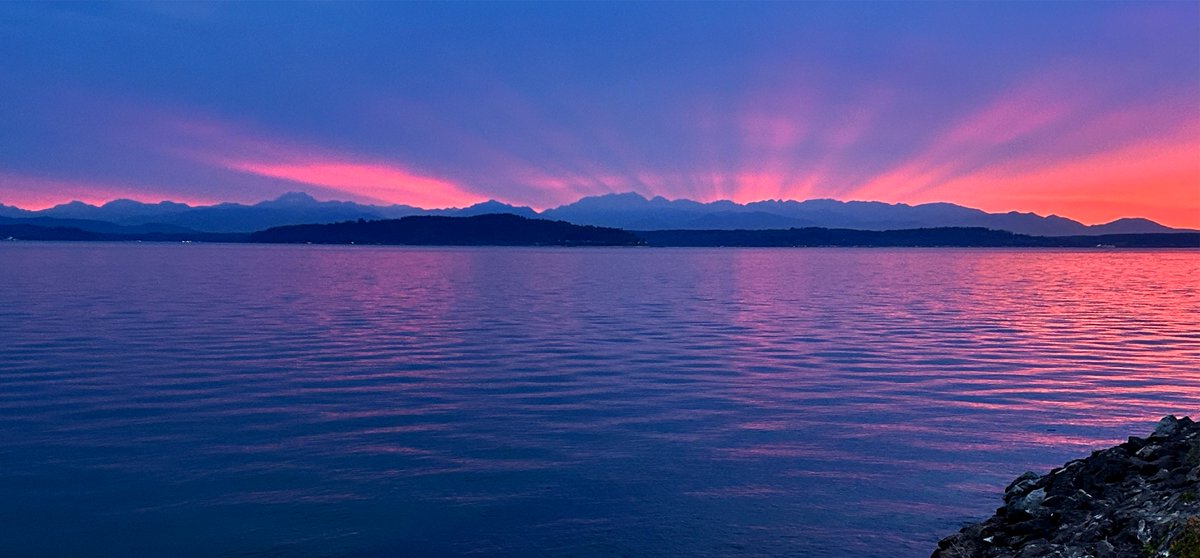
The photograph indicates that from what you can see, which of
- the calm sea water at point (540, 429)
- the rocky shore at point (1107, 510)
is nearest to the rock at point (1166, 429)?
the rocky shore at point (1107, 510)

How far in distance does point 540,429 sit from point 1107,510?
11535mm

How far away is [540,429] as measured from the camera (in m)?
20.2

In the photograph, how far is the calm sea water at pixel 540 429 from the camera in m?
13.8

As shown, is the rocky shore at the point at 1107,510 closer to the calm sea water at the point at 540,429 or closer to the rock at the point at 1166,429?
the rock at the point at 1166,429

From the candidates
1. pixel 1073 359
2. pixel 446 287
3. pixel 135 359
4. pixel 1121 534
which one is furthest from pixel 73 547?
pixel 446 287

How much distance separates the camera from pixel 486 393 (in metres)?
24.8

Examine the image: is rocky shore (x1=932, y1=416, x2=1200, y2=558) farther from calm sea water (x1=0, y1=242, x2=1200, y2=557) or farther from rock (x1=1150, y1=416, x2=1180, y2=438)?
calm sea water (x1=0, y1=242, x2=1200, y2=557)

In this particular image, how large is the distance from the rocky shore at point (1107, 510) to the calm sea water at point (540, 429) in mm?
918

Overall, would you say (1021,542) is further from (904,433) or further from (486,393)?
(486,393)

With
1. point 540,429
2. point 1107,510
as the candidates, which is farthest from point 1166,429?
point 540,429

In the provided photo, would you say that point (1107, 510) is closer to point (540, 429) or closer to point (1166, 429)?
point (1166, 429)

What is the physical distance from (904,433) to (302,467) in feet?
42.3

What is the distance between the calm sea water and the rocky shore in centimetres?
92

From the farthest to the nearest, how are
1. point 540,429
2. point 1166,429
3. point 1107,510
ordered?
point 540,429 → point 1166,429 → point 1107,510
